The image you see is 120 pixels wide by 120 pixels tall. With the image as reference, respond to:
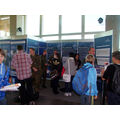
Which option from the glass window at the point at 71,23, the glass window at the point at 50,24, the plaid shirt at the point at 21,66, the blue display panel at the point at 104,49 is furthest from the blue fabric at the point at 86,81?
the glass window at the point at 50,24

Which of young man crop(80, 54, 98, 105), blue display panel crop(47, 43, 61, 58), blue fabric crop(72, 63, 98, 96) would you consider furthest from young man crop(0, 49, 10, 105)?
blue display panel crop(47, 43, 61, 58)

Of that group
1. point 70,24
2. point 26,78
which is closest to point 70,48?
point 70,24

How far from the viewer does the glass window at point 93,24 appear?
544cm

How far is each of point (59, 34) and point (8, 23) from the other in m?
3.68

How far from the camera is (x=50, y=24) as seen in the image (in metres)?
6.93

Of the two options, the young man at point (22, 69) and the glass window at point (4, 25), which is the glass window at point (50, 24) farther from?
the young man at point (22, 69)

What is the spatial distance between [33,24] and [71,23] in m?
2.57

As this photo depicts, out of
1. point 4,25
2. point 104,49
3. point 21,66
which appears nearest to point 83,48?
point 104,49

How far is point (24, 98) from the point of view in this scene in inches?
113

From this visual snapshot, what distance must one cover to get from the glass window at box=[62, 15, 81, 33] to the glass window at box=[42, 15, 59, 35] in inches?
17.4

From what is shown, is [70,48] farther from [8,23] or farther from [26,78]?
[8,23]

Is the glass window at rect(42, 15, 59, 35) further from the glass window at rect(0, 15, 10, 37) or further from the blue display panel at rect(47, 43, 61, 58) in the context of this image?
the glass window at rect(0, 15, 10, 37)

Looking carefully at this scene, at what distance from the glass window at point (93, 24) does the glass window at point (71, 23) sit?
1.38ft

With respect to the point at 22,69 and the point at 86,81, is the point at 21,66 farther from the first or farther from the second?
the point at 86,81
